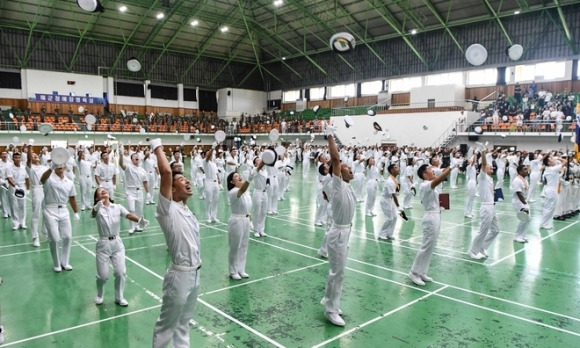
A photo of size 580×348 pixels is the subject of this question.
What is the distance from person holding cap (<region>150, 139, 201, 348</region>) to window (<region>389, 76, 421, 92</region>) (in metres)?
41.0

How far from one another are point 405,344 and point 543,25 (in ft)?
118

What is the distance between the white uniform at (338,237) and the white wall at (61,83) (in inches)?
1747

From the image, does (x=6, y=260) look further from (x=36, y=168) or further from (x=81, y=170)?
(x=81, y=170)

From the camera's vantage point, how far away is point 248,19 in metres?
43.1

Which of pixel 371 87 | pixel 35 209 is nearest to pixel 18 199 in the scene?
pixel 35 209

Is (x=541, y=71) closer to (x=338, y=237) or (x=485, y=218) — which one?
(x=485, y=218)

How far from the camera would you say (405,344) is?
559cm

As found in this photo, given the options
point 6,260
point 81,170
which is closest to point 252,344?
point 6,260

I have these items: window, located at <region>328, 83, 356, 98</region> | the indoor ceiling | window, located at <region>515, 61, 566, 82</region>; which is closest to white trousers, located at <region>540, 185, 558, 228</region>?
the indoor ceiling

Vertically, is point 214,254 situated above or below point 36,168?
below

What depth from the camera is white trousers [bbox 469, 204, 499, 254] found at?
30.8 feet

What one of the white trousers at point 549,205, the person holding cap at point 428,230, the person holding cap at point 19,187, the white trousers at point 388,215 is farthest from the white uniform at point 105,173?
the white trousers at point 549,205

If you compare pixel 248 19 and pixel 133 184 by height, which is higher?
pixel 248 19

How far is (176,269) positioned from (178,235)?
0.35 m
